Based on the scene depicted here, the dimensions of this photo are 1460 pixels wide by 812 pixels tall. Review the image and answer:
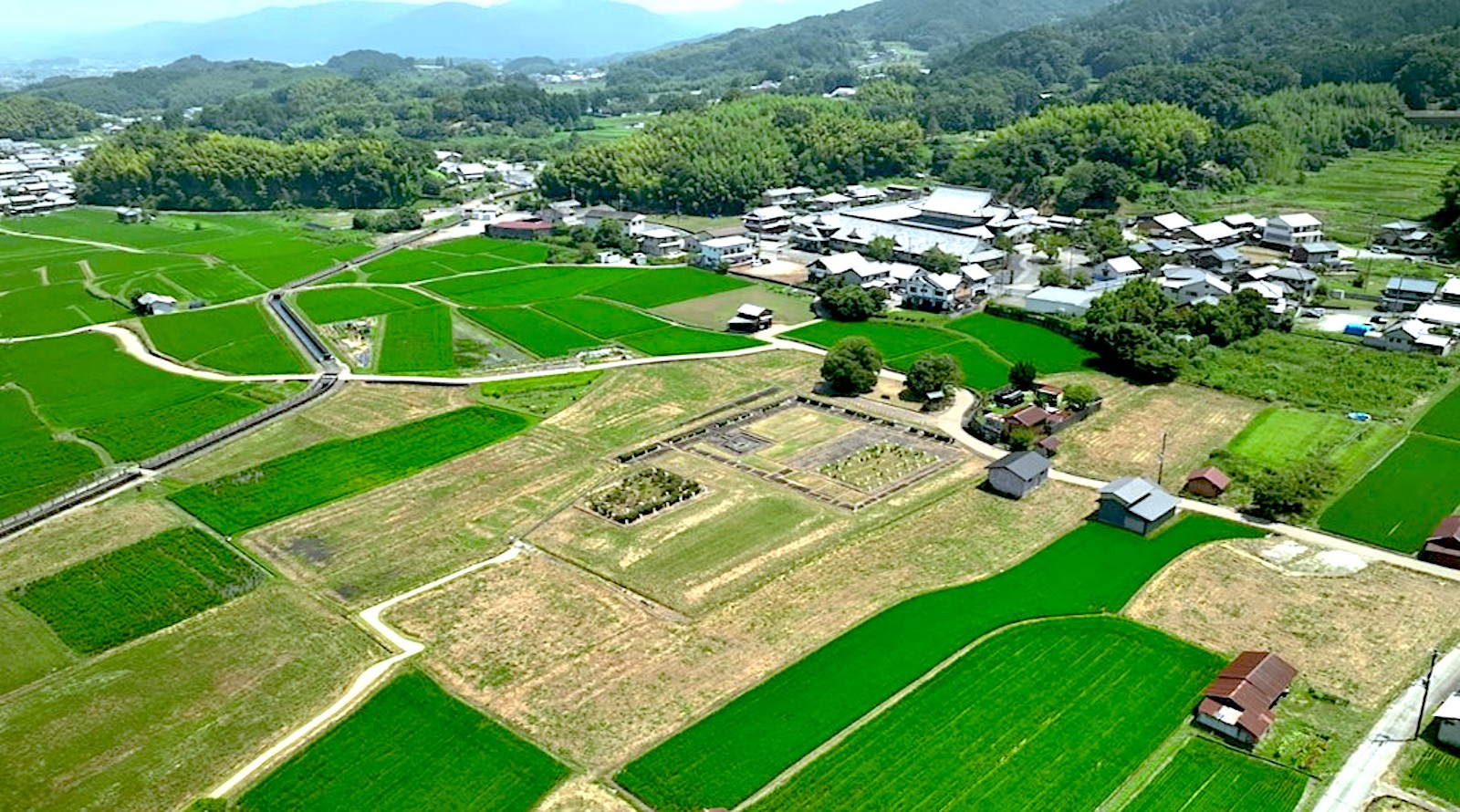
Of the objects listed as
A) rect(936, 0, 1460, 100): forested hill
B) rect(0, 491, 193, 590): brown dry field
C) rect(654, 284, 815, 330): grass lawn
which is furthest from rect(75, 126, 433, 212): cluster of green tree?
rect(936, 0, 1460, 100): forested hill

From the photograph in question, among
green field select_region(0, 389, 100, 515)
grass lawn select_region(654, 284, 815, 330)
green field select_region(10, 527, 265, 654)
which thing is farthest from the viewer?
grass lawn select_region(654, 284, 815, 330)

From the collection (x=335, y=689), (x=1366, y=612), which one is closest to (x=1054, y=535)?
(x=1366, y=612)

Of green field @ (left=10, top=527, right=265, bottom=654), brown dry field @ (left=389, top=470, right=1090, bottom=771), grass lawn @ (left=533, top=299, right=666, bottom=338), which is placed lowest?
brown dry field @ (left=389, top=470, right=1090, bottom=771)

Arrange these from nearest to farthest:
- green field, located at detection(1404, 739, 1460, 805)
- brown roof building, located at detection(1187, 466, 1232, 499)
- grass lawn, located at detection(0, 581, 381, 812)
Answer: green field, located at detection(1404, 739, 1460, 805) < grass lawn, located at detection(0, 581, 381, 812) < brown roof building, located at detection(1187, 466, 1232, 499)

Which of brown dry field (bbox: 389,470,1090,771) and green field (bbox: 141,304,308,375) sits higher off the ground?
green field (bbox: 141,304,308,375)

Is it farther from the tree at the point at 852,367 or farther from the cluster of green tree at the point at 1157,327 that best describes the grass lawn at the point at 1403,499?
the tree at the point at 852,367

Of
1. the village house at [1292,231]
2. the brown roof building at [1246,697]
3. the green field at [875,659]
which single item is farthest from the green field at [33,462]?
the village house at [1292,231]

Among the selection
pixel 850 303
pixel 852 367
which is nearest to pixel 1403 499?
pixel 852 367

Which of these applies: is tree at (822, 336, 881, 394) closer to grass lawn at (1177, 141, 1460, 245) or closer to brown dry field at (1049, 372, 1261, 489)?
brown dry field at (1049, 372, 1261, 489)
